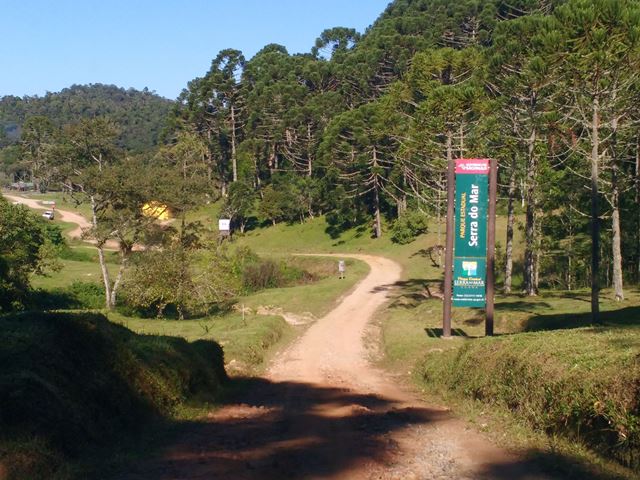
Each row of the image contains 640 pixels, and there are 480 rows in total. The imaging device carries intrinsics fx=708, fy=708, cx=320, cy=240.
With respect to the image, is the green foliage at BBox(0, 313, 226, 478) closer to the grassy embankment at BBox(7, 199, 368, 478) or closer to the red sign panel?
the grassy embankment at BBox(7, 199, 368, 478)

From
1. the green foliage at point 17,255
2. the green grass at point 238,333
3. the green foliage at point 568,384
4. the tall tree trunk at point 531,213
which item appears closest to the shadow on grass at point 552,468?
the green foliage at point 568,384

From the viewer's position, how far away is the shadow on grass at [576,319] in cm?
1922

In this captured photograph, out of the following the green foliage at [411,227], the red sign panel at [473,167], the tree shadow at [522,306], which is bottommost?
the tree shadow at [522,306]

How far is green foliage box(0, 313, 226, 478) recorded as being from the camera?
21.0 feet

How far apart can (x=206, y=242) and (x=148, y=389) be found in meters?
26.1

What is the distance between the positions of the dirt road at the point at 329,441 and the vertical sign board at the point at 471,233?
182 inches

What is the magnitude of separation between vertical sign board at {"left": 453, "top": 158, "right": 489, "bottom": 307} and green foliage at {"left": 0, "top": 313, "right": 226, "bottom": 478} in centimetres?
877

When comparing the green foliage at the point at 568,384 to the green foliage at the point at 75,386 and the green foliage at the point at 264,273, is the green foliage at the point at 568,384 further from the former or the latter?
the green foliage at the point at 264,273

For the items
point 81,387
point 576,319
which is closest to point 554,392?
point 81,387

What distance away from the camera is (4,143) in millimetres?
162000

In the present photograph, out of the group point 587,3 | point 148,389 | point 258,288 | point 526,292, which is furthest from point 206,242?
point 148,389

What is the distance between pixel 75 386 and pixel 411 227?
45360 mm

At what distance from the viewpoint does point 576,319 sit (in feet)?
67.6

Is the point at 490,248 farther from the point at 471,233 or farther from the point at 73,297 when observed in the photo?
the point at 73,297
